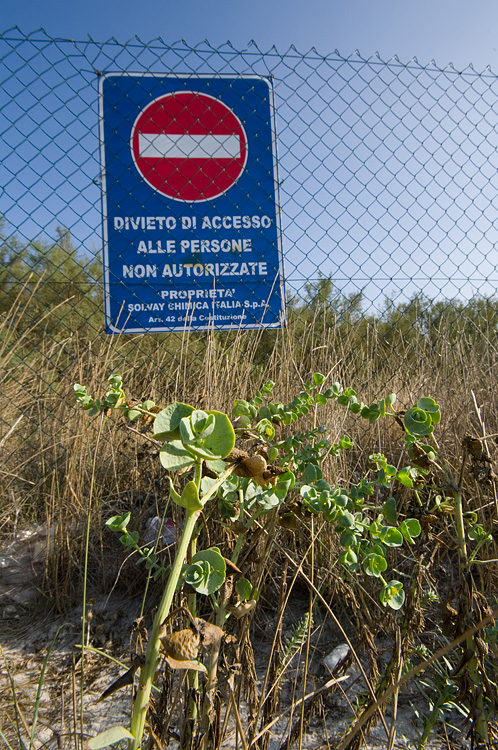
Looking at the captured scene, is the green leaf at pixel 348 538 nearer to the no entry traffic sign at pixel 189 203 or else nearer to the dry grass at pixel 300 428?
the dry grass at pixel 300 428

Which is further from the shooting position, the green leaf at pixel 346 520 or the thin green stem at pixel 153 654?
the green leaf at pixel 346 520

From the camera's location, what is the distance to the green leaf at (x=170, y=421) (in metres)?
0.52

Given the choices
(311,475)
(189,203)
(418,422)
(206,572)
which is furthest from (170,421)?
(189,203)

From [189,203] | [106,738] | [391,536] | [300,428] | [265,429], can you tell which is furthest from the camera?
[189,203]

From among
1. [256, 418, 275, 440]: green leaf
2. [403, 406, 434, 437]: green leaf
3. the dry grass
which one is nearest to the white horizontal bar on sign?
the dry grass

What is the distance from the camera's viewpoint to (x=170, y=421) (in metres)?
0.52

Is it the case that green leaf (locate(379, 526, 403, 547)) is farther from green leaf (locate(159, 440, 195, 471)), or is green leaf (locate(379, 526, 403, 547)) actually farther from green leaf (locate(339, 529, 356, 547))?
green leaf (locate(159, 440, 195, 471))

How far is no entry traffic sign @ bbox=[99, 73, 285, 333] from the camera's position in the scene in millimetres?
2500

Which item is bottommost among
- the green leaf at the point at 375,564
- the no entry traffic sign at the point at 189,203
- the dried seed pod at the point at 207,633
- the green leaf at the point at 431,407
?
the dried seed pod at the point at 207,633

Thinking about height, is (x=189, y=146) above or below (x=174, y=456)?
above

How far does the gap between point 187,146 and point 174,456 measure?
2.48m

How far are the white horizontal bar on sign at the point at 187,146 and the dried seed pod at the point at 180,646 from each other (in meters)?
2.52

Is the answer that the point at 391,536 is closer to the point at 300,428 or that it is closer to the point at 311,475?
the point at 311,475

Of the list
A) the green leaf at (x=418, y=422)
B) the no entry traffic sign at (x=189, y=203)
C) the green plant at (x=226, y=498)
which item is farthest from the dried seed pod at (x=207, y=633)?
the no entry traffic sign at (x=189, y=203)
